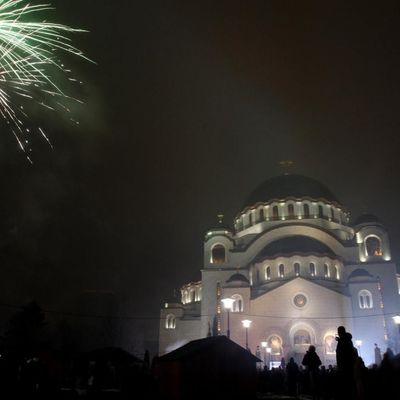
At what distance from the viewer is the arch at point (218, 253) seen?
48.2 meters

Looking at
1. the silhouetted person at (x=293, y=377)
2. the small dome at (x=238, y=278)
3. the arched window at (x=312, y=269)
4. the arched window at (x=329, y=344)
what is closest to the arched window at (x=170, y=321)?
the small dome at (x=238, y=278)

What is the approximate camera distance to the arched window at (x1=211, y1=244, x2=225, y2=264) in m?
48.2

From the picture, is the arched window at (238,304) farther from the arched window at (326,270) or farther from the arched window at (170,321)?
the arched window at (170,321)

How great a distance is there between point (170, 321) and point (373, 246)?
880 inches

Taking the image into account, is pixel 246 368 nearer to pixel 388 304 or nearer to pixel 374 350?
pixel 374 350

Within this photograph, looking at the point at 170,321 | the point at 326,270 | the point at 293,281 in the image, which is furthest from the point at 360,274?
the point at 170,321

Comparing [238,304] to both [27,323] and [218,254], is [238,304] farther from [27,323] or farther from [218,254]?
[27,323]

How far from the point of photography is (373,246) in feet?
147

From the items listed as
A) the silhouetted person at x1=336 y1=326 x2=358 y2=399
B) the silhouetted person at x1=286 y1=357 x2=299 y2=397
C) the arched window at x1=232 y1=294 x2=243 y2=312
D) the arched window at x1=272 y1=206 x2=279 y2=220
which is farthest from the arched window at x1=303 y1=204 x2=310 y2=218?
the silhouetted person at x1=336 y1=326 x2=358 y2=399

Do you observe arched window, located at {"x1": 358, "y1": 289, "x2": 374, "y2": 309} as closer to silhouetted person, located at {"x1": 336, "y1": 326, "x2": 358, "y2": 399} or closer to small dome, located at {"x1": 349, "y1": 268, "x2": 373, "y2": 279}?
small dome, located at {"x1": 349, "y1": 268, "x2": 373, "y2": 279}

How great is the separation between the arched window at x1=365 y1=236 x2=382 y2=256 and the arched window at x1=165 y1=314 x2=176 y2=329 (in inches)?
834

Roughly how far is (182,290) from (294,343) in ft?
68.4

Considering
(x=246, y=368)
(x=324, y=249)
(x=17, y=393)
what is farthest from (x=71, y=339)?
(x=17, y=393)

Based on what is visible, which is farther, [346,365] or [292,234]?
[292,234]
